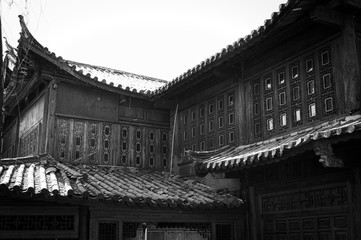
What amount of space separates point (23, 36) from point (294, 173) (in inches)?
261

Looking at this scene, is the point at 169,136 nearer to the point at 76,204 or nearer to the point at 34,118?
the point at 34,118

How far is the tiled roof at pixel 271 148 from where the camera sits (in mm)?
6480

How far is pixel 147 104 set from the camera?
12.8 meters

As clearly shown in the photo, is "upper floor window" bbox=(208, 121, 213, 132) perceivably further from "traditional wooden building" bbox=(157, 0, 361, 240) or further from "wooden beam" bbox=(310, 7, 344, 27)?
"wooden beam" bbox=(310, 7, 344, 27)

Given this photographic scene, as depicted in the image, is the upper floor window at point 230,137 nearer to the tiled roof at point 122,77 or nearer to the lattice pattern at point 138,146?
the lattice pattern at point 138,146

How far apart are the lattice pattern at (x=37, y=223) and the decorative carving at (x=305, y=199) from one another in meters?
3.83

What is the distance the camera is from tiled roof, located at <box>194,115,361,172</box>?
648 cm

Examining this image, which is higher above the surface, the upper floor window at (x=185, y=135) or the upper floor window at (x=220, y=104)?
the upper floor window at (x=220, y=104)

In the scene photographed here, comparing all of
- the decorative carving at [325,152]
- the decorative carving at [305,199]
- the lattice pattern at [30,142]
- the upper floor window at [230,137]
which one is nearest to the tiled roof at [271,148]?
the decorative carving at [325,152]

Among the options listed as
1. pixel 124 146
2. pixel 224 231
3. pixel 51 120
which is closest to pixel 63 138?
pixel 51 120

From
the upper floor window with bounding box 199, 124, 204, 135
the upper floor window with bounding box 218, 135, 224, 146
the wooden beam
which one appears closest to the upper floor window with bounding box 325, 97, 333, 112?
the wooden beam

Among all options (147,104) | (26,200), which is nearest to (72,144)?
(147,104)

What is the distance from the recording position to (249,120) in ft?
32.5

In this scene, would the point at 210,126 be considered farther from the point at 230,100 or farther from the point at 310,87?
the point at 310,87
